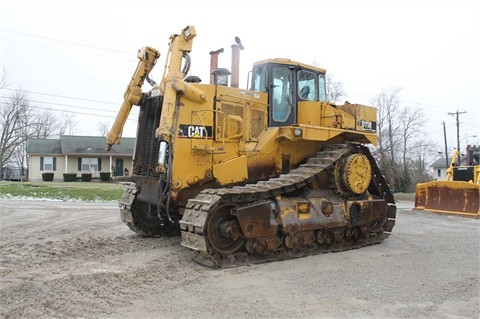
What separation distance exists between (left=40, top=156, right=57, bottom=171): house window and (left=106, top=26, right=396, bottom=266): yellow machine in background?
33.8 meters

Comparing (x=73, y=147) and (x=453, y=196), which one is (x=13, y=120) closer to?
Result: (x=73, y=147)

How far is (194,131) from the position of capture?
766cm

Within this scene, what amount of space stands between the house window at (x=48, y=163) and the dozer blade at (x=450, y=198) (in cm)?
3319

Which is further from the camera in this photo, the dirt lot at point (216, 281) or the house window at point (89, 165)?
the house window at point (89, 165)

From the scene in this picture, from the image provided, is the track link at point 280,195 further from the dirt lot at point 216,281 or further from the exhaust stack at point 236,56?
the exhaust stack at point 236,56

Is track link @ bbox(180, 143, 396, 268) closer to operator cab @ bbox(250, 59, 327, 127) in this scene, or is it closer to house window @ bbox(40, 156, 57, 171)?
operator cab @ bbox(250, 59, 327, 127)

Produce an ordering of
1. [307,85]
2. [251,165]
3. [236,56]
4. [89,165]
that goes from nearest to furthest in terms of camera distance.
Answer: [251,165] → [236,56] → [307,85] → [89,165]

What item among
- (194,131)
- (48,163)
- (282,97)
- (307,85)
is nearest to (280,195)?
(194,131)

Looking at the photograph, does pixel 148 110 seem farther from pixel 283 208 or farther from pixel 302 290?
pixel 302 290

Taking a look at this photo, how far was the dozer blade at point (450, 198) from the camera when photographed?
1395 centimetres

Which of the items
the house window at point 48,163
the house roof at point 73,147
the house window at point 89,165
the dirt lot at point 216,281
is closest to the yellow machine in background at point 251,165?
the dirt lot at point 216,281

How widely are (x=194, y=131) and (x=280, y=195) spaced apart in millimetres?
1880

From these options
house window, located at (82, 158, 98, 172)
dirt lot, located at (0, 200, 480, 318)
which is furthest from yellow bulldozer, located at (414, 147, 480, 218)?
house window, located at (82, 158, 98, 172)

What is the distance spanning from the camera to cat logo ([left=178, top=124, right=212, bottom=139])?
7.51 m
